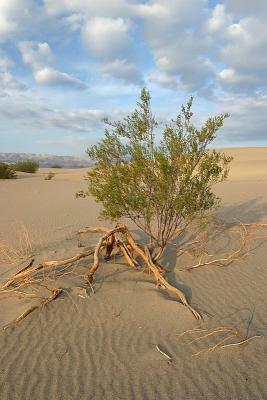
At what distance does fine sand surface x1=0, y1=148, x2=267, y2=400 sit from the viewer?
160 inches

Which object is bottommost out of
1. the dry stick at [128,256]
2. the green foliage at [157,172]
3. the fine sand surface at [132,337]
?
the fine sand surface at [132,337]

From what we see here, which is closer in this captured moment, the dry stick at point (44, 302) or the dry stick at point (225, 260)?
the dry stick at point (44, 302)

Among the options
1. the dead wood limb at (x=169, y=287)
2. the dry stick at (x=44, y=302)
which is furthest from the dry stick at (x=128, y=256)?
the dry stick at (x=44, y=302)

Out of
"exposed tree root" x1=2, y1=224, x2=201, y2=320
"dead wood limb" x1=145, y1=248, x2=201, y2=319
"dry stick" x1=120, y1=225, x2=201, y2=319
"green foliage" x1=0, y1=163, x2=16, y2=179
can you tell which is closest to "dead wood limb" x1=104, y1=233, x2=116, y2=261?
"exposed tree root" x1=2, y1=224, x2=201, y2=320

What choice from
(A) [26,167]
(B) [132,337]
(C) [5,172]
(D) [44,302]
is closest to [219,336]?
(B) [132,337]

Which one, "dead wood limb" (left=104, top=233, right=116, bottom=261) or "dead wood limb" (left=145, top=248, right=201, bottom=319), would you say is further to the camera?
"dead wood limb" (left=104, top=233, right=116, bottom=261)

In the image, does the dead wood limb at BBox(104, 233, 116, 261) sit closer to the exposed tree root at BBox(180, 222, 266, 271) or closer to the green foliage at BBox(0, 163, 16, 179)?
the exposed tree root at BBox(180, 222, 266, 271)

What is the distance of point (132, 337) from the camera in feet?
16.3

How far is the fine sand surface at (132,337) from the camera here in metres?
4.07

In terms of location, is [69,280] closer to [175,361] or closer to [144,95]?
[175,361]

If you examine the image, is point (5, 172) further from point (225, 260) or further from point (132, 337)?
point (132, 337)

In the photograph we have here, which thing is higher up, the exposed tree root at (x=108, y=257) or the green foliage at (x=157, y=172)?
the green foliage at (x=157, y=172)

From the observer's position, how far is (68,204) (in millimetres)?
16734

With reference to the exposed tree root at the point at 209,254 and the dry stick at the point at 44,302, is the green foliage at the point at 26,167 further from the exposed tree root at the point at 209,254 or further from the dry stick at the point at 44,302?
the dry stick at the point at 44,302
